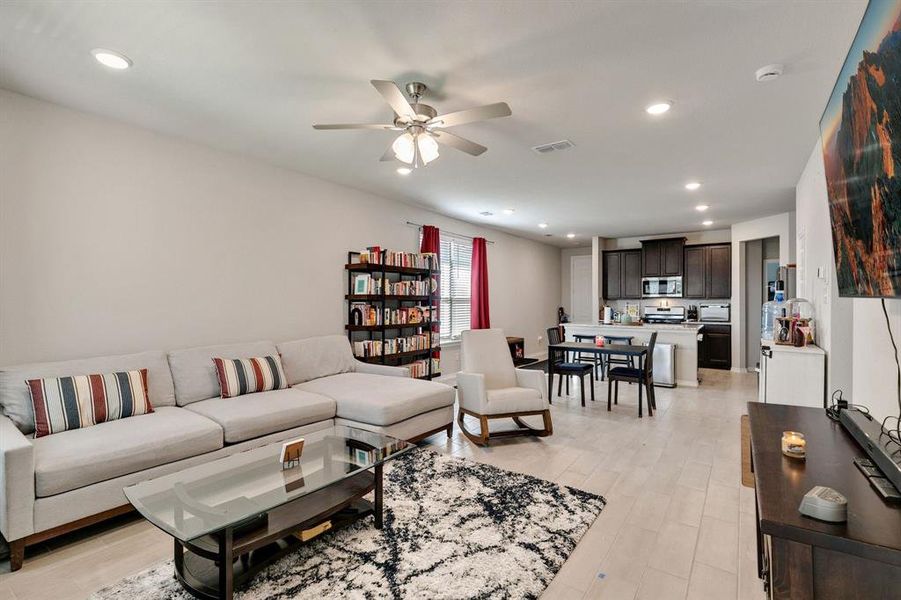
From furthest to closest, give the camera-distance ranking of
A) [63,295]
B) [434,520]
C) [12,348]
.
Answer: [63,295], [12,348], [434,520]

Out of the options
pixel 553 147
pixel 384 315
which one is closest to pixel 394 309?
pixel 384 315

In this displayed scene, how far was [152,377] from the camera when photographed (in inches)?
125

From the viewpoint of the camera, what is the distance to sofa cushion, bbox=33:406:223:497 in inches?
85.8

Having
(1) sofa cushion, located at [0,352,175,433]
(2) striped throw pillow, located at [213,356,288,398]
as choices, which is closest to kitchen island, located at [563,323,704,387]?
(2) striped throw pillow, located at [213,356,288,398]

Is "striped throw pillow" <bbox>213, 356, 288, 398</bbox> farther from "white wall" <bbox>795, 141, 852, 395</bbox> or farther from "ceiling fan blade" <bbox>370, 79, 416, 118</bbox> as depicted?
"white wall" <bbox>795, 141, 852, 395</bbox>

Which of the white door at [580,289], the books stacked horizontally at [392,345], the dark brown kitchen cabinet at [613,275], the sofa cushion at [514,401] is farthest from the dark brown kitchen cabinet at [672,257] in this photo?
the sofa cushion at [514,401]

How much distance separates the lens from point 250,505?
6.18ft

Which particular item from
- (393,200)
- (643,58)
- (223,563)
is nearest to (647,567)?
(223,563)

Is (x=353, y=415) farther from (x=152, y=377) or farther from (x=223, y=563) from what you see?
(x=223, y=563)

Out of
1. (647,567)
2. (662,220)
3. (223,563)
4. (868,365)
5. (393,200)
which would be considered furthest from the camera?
(662,220)

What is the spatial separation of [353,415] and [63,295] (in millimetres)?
2198

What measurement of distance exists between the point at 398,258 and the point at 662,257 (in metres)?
5.91

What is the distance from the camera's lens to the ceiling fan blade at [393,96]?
Result: 2.16 meters

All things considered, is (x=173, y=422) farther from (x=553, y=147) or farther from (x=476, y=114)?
(x=553, y=147)
